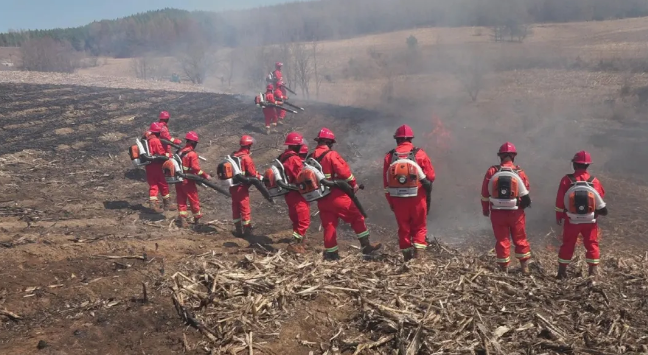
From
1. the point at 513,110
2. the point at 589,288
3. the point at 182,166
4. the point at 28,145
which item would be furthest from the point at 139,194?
the point at 513,110

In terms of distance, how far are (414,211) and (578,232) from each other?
82.9 inches

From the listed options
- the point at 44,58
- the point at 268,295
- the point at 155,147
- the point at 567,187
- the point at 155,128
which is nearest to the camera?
the point at 268,295

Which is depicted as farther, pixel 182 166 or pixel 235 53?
pixel 235 53

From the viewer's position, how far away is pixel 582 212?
6.27 meters

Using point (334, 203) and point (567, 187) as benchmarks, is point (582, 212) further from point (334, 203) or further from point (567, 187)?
point (334, 203)

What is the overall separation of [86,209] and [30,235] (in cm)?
217

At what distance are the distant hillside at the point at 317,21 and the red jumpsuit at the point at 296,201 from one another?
2399 centimetres

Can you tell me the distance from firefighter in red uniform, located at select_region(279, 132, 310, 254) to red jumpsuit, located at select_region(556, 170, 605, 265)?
135 inches

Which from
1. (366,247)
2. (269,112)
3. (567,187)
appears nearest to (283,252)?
(366,247)

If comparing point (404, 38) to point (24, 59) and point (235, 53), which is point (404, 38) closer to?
point (235, 53)

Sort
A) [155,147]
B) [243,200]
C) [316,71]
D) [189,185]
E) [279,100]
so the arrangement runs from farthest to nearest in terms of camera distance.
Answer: [316,71] < [279,100] < [155,147] < [189,185] < [243,200]

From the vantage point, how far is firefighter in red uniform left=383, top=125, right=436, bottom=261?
6.57 meters

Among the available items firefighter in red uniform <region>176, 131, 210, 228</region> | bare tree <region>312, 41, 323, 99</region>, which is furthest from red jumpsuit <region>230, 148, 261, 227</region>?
bare tree <region>312, 41, 323, 99</region>

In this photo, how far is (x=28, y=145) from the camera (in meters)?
13.4
